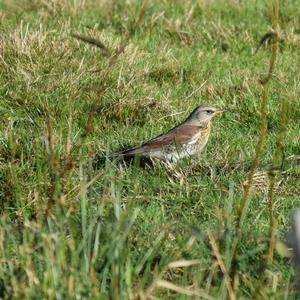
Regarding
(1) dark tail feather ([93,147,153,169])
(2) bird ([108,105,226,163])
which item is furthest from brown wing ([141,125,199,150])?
(1) dark tail feather ([93,147,153,169])

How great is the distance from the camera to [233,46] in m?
9.07

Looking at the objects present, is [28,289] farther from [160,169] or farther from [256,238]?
[160,169]

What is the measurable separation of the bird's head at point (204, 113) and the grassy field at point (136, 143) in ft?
0.57

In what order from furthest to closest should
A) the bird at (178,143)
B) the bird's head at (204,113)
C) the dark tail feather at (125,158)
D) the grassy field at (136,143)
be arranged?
the bird's head at (204,113) < the bird at (178,143) < the dark tail feather at (125,158) < the grassy field at (136,143)

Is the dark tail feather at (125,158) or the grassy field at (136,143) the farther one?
the dark tail feather at (125,158)

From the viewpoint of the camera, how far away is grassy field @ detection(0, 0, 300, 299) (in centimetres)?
406

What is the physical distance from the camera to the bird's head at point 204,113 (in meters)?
6.98

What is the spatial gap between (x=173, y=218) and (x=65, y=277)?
1.68 meters

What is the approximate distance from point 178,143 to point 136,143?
1.15ft

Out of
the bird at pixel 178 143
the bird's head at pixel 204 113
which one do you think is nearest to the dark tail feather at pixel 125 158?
the bird at pixel 178 143

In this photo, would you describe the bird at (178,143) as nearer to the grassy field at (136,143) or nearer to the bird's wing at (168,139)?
the bird's wing at (168,139)

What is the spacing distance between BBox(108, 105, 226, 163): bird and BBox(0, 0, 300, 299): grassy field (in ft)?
0.41

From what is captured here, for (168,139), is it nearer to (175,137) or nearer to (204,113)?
(175,137)

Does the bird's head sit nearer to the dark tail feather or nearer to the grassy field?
the grassy field
